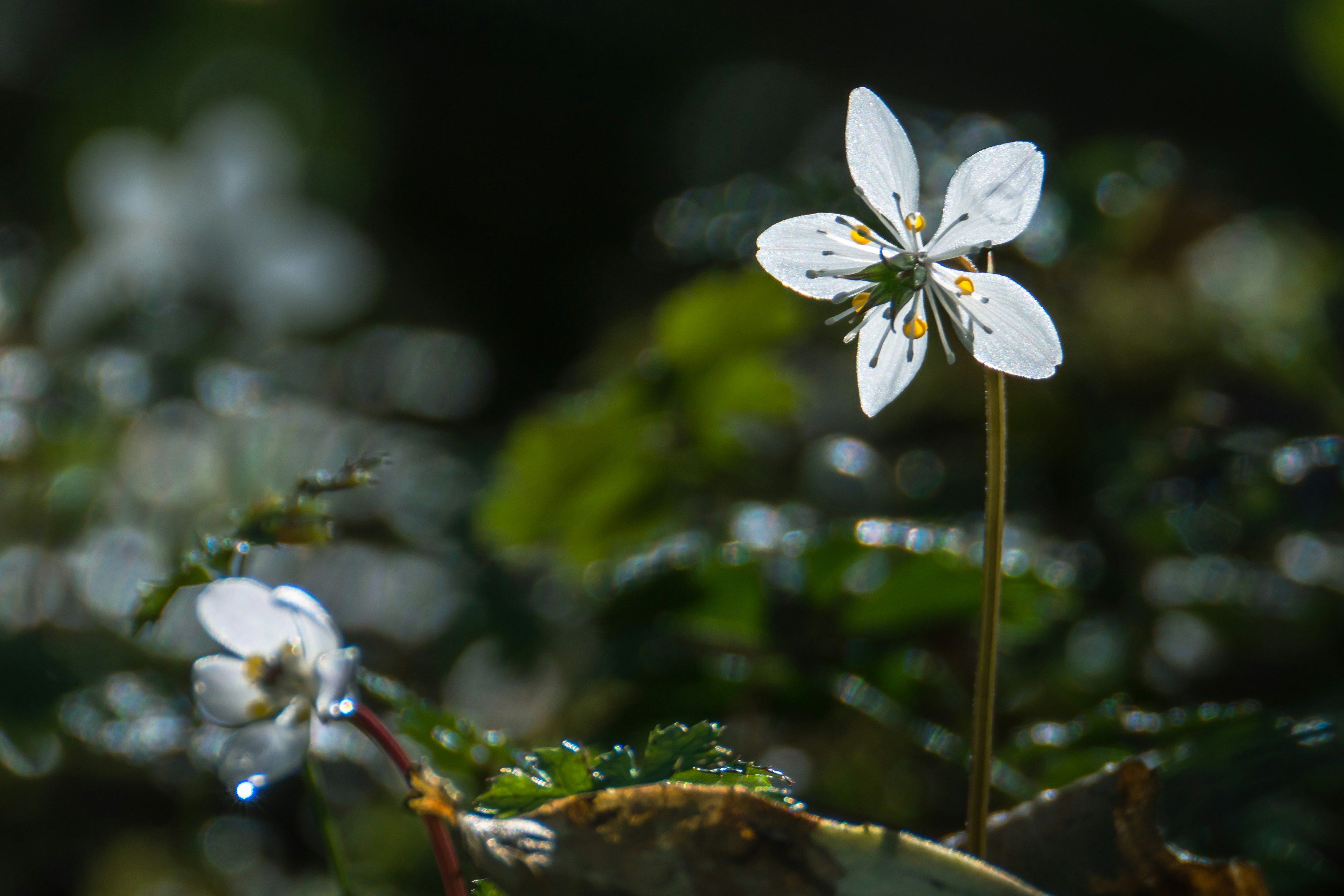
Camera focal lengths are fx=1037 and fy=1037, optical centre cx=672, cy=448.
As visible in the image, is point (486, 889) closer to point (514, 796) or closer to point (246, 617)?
→ point (514, 796)

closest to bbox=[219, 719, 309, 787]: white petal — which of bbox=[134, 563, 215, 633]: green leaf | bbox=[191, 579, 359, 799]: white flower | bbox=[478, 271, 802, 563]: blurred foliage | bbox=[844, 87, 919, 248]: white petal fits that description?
bbox=[191, 579, 359, 799]: white flower

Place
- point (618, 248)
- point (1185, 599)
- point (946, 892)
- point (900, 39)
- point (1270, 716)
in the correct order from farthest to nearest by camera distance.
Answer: point (900, 39) → point (618, 248) → point (1185, 599) → point (1270, 716) → point (946, 892)

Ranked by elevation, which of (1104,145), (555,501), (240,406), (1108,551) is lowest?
(240,406)

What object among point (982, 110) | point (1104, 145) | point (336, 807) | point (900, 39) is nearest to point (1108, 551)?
point (1104, 145)

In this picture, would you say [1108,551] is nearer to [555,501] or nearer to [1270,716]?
[1270,716]

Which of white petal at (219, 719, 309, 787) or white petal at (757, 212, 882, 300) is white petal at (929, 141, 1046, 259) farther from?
white petal at (219, 719, 309, 787)

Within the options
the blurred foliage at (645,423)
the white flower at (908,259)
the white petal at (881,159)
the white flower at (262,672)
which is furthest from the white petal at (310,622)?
the blurred foliage at (645,423)

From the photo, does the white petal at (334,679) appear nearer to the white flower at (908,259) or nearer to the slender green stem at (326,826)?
the slender green stem at (326,826)
